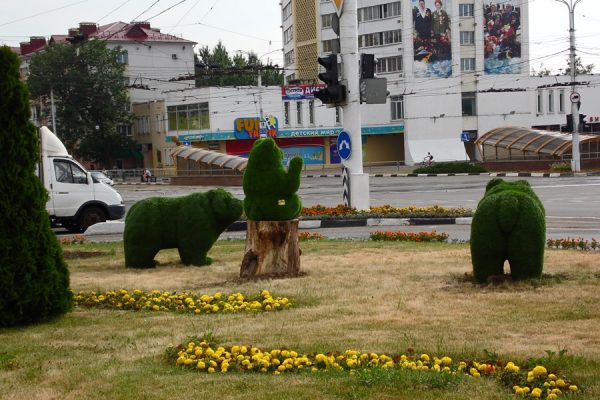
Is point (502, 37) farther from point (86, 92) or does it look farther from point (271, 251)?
point (271, 251)

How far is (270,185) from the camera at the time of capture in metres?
13.2

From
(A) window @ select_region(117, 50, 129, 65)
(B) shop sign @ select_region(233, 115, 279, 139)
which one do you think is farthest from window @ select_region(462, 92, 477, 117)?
(A) window @ select_region(117, 50, 129, 65)

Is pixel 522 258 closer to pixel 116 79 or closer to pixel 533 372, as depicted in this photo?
pixel 533 372

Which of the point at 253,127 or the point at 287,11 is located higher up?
the point at 287,11

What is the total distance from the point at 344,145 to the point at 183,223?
30.2ft

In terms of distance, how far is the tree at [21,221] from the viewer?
9.34 metres

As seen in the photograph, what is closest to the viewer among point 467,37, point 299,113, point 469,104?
point 299,113

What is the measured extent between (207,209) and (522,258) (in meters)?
5.57

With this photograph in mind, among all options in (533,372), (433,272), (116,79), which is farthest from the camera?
(116,79)

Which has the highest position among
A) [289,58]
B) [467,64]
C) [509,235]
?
[289,58]

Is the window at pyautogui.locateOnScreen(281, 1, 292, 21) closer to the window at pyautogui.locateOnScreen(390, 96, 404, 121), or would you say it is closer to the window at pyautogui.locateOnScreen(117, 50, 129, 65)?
the window at pyautogui.locateOnScreen(390, 96, 404, 121)

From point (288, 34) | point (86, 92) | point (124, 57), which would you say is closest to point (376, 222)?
point (86, 92)

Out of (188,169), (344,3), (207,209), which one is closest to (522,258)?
(207,209)

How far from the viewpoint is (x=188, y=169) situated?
191ft
